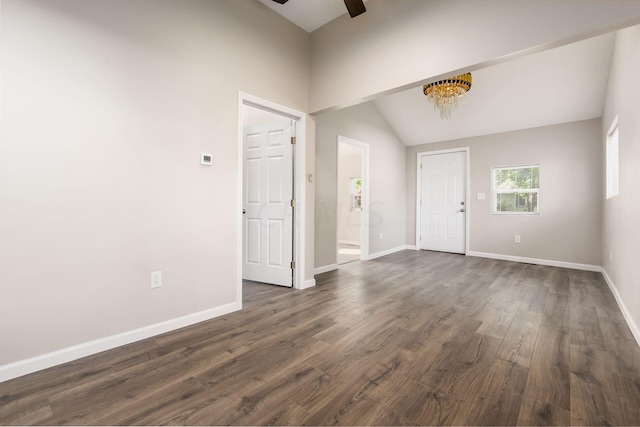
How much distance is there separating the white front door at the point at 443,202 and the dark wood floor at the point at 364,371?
121 inches

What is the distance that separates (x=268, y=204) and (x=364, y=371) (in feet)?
7.77

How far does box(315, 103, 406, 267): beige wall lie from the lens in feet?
14.5

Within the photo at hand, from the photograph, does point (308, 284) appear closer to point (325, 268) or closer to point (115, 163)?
point (325, 268)

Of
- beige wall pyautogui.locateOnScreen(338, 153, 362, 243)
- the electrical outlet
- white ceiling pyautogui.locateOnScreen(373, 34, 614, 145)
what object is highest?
white ceiling pyautogui.locateOnScreen(373, 34, 614, 145)

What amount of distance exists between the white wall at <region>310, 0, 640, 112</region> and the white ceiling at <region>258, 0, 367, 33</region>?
0.08 m

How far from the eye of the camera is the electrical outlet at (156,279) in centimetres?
222

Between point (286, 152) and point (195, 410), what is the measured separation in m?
2.69

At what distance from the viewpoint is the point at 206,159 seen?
252 cm

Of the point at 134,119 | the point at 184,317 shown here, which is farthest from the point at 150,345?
the point at 134,119

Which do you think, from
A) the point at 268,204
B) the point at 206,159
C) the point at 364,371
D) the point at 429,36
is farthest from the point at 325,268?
the point at 429,36

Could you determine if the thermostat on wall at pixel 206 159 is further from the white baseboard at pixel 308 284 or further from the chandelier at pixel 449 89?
the chandelier at pixel 449 89

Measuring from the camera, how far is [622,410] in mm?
1395

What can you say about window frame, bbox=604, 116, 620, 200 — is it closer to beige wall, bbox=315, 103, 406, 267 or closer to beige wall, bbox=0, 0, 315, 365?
beige wall, bbox=315, 103, 406, 267

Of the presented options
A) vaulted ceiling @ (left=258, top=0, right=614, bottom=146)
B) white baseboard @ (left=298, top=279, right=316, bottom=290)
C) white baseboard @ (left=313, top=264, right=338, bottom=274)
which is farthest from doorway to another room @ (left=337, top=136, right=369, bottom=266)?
white baseboard @ (left=298, top=279, right=316, bottom=290)
